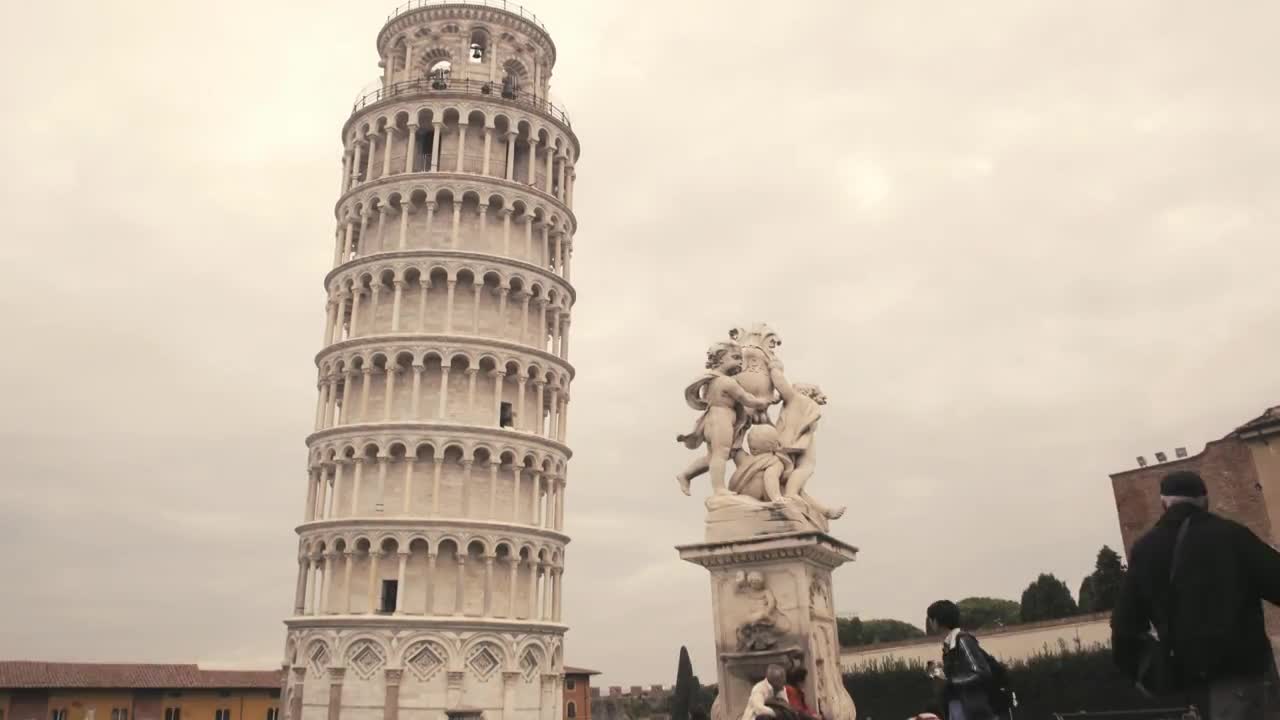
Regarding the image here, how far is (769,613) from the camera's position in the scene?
8609mm

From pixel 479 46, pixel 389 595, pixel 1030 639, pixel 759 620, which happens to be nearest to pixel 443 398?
pixel 389 595

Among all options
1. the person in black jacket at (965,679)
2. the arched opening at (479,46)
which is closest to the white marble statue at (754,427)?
the person in black jacket at (965,679)

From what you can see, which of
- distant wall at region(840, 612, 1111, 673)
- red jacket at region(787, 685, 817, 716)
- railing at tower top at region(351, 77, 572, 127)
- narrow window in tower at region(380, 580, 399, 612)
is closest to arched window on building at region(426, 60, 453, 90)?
railing at tower top at region(351, 77, 572, 127)

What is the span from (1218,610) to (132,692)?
229 feet

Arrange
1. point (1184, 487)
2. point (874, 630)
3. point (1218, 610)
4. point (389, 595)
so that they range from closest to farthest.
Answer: point (1218, 610) < point (1184, 487) < point (389, 595) < point (874, 630)

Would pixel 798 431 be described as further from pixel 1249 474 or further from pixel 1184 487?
pixel 1249 474

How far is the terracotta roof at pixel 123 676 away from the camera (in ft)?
194

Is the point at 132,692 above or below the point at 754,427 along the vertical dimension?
below

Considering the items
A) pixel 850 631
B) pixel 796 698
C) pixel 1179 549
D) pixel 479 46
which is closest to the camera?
pixel 1179 549

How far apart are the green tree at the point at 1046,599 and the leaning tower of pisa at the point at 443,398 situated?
3017cm

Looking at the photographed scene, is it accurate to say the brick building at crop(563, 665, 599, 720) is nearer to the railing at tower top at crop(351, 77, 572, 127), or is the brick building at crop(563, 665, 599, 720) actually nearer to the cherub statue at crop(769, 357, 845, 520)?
the railing at tower top at crop(351, 77, 572, 127)

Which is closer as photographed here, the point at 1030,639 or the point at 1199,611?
the point at 1199,611

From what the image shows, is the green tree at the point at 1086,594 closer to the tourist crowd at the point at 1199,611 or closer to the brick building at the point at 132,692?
the brick building at the point at 132,692

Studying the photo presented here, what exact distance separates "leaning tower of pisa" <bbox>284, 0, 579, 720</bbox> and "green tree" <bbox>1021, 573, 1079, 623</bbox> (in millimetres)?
30168
